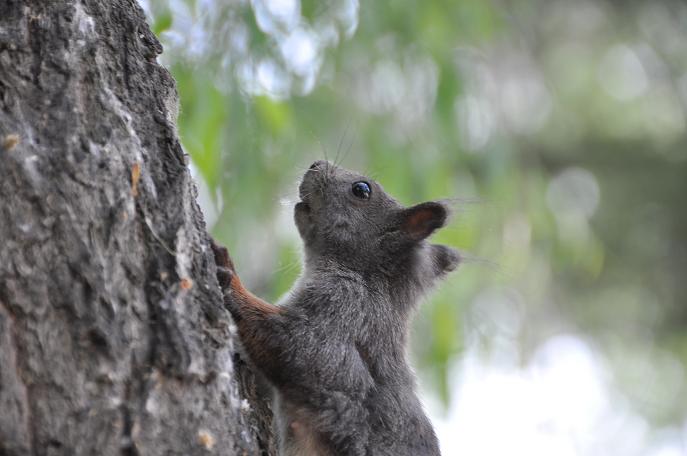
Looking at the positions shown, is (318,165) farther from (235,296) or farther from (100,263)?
(100,263)

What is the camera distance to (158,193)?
226 cm

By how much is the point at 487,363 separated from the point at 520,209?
98cm

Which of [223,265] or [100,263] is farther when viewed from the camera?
[223,265]

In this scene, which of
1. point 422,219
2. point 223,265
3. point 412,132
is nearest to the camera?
point 223,265

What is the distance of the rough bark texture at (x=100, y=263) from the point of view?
186 centimetres

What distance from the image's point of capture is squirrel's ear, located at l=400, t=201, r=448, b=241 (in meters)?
3.57

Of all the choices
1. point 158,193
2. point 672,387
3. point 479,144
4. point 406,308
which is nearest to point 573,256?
point 479,144

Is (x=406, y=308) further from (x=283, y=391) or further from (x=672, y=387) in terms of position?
(x=672, y=387)

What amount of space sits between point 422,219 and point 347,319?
67cm

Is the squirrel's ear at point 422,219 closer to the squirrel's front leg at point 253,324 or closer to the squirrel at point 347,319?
the squirrel at point 347,319

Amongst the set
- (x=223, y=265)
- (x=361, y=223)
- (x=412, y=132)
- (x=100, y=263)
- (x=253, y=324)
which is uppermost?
(x=412, y=132)

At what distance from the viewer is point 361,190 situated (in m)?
3.77

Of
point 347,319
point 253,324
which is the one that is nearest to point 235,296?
point 253,324

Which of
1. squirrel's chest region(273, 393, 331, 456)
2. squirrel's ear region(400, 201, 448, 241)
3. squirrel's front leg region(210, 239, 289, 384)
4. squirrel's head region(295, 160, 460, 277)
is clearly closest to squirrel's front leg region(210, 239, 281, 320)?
squirrel's front leg region(210, 239, 289, 384)
